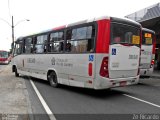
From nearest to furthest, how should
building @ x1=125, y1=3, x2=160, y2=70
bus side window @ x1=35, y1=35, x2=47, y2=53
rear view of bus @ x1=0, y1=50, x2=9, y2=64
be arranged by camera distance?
bus side window @ x1=35, y1=35, x2=47, y2=53 → building @ x1=125, y1=3, x2=160, y2=70 → rear view of bus @ x1=0, y1=50, x2=9, y2=64

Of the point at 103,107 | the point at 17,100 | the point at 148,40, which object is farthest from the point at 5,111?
the point at 148,40

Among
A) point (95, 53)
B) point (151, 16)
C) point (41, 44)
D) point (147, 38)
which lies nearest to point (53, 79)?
point (41, 44)

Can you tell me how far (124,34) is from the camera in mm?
9812

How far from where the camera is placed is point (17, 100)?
27.9ft

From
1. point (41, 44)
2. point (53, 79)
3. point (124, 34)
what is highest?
point (124, 34)

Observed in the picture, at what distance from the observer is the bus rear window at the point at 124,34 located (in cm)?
930

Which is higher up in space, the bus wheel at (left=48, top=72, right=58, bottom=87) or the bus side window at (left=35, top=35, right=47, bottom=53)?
the bus side window at (left=35, top=35, right=47, bottom=53)

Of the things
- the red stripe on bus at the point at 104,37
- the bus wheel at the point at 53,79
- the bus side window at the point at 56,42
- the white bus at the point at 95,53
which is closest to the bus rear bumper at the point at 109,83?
the white bus at the point at 95,53

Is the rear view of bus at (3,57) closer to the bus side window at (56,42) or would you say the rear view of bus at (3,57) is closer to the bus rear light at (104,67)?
the bus side window at (56,42)

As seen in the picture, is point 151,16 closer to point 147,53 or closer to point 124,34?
point 147,53

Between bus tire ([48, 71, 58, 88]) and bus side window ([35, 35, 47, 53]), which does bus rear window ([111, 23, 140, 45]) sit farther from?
bus side window ([35, 35, 47, 53])

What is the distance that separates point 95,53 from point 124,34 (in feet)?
5.04

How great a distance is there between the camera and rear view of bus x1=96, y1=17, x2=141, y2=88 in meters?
9.05

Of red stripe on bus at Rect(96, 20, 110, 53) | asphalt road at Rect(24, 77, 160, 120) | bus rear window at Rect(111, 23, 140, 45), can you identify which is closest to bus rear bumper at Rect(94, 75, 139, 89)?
asphalt road at Rect(24, 77, 160, 120)
